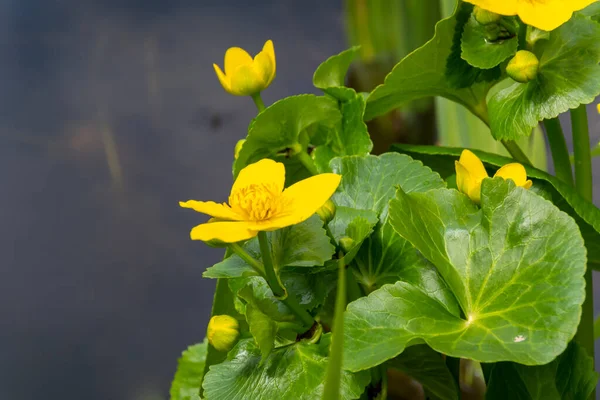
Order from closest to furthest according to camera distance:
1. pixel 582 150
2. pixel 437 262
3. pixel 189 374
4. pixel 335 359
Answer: pixel 335 359, pixel 437 262, pixel 582 150, pixel 189 374

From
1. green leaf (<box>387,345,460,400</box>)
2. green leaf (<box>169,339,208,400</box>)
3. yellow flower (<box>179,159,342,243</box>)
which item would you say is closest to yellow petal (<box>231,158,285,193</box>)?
yellow flower (<box>179,159,342,243</box>)

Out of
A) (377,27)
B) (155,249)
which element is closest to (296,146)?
(155,249)

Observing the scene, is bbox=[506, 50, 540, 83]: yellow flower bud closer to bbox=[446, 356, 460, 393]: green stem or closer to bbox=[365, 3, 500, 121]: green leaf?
bbox=[365, 3, 500, 121]: green leaf

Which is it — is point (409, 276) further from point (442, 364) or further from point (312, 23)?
point (312, 23)

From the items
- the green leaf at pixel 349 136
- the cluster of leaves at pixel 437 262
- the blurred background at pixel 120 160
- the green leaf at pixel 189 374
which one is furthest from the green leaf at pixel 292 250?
the blurred background at pixel 120 160

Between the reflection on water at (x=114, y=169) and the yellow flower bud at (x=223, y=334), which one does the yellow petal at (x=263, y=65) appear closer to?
the yellow flower bud at (x=223, y=334)

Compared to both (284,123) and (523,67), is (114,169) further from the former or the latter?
(523,67)

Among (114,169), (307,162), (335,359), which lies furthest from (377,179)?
(114,169)
